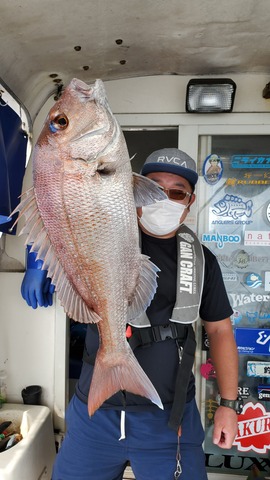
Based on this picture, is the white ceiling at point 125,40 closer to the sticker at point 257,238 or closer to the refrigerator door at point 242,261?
the refrigerator door at point 242,261

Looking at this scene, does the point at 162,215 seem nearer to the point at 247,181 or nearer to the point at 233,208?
the point at 233,208

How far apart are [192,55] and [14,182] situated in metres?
1.77

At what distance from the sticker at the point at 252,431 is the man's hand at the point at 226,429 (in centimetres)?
143

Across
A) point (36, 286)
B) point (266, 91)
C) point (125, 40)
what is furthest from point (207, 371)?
point (125, 40)

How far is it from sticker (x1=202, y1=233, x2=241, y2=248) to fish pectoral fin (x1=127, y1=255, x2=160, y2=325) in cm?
196

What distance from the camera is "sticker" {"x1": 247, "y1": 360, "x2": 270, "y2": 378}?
3154 millimetres

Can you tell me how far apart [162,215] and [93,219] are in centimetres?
58

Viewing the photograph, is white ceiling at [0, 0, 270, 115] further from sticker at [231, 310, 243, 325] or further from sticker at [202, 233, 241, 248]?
sticker at [231, 310, 243, 325]

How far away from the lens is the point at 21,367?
3.22 metres

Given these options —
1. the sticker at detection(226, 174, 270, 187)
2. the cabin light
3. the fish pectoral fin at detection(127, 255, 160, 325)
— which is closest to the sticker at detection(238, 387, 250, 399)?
the sticker at detection(226, 174, 270, 187)

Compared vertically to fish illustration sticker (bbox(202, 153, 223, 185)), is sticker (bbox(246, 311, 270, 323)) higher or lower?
lower

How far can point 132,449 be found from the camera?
5.73 ft

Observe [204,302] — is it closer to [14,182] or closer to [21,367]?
[14,182]

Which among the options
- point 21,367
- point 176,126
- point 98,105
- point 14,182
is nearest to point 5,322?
point 21,367
